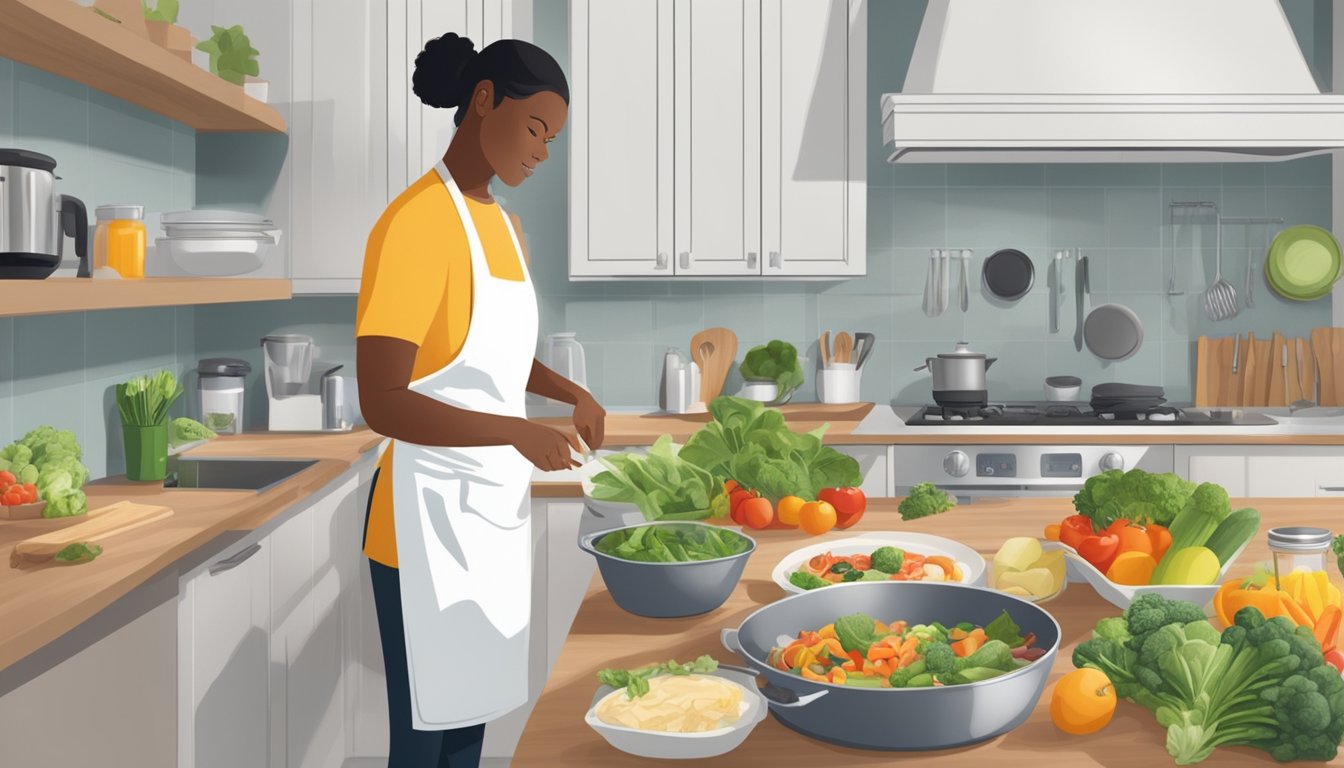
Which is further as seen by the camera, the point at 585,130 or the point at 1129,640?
the point at 585,130

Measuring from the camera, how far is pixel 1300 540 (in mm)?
1289

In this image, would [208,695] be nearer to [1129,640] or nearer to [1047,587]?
[1047,587]

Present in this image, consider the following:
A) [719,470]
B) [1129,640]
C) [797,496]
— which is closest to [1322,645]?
[1129,640]

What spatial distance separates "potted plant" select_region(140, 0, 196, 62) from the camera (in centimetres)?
286

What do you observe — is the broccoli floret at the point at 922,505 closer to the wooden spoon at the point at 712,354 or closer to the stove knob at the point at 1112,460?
the stove knob at the point at 1112,460

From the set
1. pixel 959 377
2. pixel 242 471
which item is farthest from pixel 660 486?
pixel 959 377

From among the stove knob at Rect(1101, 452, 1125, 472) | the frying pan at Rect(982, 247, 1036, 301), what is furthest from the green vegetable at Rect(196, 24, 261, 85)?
the stove knob at Rect(1101, 452, 1125, 472)

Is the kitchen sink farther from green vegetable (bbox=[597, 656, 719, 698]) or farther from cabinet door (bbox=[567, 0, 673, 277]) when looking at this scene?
green vegetable (bbox=[597, 656, 719, 698])

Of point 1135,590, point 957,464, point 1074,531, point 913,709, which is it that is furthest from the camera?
point 957,464

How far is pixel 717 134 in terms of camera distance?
3.71 metres

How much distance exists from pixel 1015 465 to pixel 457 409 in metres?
2.22

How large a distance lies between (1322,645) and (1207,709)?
0.83 feet

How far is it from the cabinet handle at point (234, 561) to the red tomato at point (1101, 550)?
160 centimetres

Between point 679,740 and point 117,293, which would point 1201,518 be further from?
point 117,293
